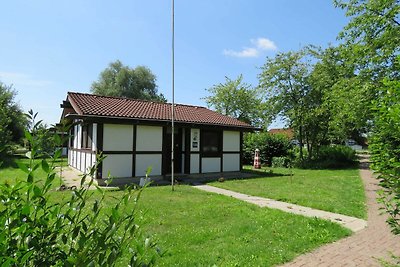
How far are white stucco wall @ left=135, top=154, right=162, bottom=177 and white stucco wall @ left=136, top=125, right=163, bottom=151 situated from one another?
1.08 feet

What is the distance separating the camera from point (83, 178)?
1.60 m

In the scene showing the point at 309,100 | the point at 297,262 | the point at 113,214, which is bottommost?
the point at 297,262

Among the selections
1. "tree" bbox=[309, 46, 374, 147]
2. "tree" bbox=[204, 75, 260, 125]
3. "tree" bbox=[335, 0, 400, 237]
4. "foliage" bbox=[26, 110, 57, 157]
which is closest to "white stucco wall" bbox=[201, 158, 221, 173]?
"tree" bbox=[309, 46, 374, 147]

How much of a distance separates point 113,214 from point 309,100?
2509cm

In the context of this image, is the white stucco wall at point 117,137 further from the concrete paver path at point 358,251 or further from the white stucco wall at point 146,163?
the concrete paver path at point 358,251

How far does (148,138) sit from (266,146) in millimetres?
13658

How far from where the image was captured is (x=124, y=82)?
136 feet

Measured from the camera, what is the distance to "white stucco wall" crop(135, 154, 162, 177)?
1252cm

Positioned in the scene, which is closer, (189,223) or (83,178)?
(83,178)

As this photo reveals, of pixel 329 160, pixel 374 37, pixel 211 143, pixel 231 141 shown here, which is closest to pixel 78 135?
pixel 211 143

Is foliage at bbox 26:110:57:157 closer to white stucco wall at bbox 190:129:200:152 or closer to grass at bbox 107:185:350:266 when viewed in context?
grass at bbox 107:185:350:266

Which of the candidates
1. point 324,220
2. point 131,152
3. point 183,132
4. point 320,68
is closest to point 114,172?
point 131,152

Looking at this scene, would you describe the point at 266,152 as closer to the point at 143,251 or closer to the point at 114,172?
the point at 114,172

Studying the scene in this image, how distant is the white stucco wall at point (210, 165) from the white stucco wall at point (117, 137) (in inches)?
162
